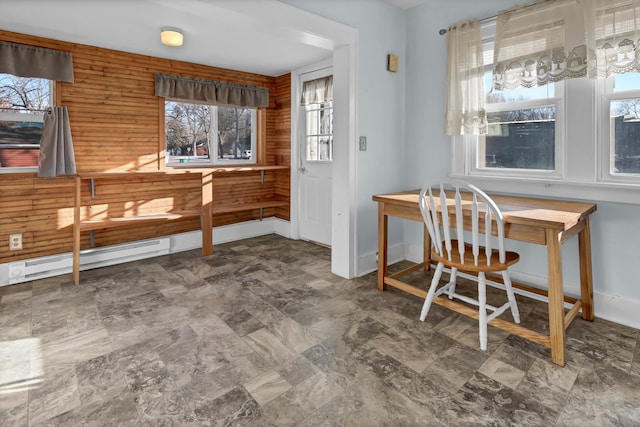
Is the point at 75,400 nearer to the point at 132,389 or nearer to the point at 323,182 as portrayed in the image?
the point at 132,389

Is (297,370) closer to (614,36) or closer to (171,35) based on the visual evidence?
A: (614,36)

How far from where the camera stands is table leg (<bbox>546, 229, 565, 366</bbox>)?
1916 mm

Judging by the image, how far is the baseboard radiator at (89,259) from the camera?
131 inches

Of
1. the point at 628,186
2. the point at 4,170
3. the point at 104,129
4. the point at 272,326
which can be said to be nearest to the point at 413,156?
the point at 628,186

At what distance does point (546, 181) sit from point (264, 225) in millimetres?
3481

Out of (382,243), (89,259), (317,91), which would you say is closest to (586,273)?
(382,243)

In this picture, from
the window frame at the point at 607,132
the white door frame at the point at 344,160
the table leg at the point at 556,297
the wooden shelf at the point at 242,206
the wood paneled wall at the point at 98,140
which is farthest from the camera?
the wooden shelf at the point at 242,206

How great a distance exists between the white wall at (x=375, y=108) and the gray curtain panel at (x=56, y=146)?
104 inches

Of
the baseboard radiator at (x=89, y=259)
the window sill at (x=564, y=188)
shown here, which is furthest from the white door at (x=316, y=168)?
the window sill at (x=564, y=188)

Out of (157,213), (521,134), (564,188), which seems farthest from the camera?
(157,213)

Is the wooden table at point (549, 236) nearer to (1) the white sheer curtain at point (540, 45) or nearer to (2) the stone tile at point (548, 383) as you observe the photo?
(2) the stone tile at point (548, 383)

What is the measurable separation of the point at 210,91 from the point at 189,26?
1.28 meters

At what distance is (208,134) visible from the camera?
4.65 metres

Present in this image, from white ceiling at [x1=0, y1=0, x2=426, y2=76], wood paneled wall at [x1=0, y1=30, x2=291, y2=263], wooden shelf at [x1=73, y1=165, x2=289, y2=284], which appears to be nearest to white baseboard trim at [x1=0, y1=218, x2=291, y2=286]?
wood paneled wall at [x1=0, y1=30, x2=291, y2=263]
